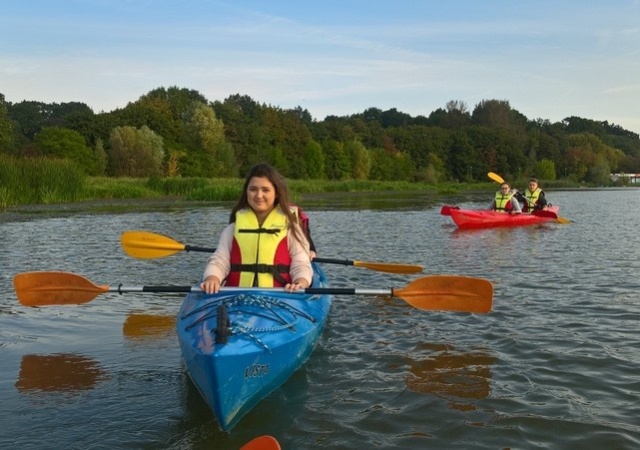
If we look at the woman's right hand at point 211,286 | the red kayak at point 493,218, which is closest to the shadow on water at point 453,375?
the woman's right hand at point 211,286

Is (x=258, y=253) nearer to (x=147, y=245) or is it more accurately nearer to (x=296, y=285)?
(x=296, y=285)

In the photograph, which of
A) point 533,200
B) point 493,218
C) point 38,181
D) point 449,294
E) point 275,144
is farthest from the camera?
point 275,144

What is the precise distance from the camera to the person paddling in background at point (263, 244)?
4.93 meters

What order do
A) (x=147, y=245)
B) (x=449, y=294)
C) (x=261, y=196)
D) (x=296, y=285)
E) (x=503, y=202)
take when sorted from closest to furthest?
(x=296, y=285), (x=261, y=196), (x=449, y=294), (x=147, y=245), (x=503, y=202)

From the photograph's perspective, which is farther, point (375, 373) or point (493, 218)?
point (493, 218)

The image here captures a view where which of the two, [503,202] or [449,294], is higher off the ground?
[503,202]

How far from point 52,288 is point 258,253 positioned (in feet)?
6.25

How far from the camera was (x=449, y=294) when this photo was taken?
5.19 meters

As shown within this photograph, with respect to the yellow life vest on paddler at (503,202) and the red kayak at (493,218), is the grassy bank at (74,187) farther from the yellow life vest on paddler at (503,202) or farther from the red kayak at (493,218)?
the yellow life vest on paddler at (503,202)

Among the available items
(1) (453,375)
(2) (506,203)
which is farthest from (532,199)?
(1) (453,375)

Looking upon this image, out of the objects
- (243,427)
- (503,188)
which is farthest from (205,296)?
(503,188)

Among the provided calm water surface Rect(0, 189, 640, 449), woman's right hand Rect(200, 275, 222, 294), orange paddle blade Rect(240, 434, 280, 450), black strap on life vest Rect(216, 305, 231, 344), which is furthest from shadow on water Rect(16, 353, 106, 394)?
orange paddle blade Rect(240, 434, 280, 450)

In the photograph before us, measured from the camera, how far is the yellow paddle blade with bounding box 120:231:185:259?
7.01m

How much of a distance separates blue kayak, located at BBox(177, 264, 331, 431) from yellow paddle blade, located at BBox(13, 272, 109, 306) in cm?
105
